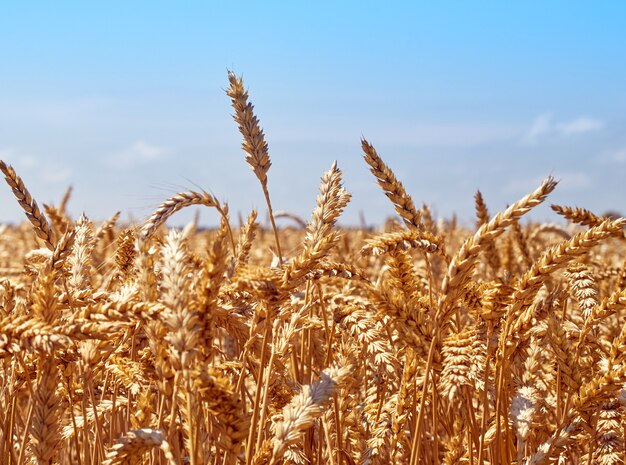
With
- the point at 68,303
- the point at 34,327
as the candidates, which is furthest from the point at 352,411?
the point at 34,327

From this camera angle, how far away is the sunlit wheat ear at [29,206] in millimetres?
2506

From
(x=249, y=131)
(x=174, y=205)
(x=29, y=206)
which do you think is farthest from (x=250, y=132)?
(x=29, y=206)

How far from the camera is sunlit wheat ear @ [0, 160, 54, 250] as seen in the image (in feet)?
8.22

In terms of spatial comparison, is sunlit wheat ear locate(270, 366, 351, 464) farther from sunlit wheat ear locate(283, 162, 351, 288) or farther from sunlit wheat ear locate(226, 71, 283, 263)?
sunlit wheat ear locate(226, 71, 283, 263)

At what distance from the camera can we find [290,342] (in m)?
2.27

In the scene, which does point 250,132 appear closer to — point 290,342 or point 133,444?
point 290,342

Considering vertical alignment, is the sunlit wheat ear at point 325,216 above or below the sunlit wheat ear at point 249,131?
below

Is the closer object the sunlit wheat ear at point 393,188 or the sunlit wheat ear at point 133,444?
the sunlit wheat ear at point 133,444

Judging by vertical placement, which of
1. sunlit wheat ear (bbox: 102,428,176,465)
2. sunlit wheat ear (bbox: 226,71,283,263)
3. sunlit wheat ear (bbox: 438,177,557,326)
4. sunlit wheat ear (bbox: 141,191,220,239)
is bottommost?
sunlit wheat ear (bbox: 102,428,176,465)

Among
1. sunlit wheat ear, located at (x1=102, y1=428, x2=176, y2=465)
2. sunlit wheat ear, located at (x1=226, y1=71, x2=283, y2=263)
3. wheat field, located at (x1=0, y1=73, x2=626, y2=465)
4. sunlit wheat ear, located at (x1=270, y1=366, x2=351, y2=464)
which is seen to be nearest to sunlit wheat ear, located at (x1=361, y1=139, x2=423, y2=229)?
wheat field, located at (x1=0, y1=73, x2=626, y2=465)

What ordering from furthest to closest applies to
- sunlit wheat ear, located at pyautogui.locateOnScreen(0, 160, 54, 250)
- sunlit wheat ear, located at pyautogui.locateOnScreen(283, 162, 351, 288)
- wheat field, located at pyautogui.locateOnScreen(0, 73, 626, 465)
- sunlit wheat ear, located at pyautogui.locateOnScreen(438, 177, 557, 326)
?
1. sunlit wheat ear, located at pyautogui.locateOnScreen(0, 160, 54, 250)
2. sunlit wheat ear, located at pyautogui.locateOnScreen(283, 162, 351, 288)
3. sunlit wheat ear, located at pyautogui.locateOnScreen(438, 177, 557, 326)
4. wheat field, located at pyautogui.locateOnScreen(0, 73, 626, 465)

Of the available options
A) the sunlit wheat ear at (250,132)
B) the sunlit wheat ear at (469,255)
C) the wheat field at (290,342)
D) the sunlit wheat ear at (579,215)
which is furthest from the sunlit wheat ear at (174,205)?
the sunlit wheat ear at (579,215)

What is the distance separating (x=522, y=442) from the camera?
232cm

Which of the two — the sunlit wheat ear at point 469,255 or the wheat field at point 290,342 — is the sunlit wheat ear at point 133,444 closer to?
the wheat field at point 290,342
